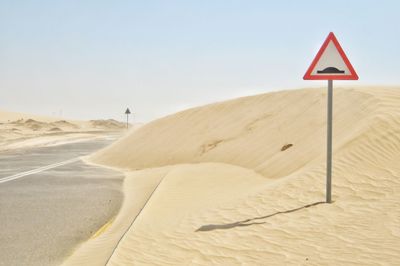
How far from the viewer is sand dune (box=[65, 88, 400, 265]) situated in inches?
260

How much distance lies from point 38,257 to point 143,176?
11557 millimetres

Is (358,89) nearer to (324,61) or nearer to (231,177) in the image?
(231,177)

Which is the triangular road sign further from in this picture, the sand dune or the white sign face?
the sand dune

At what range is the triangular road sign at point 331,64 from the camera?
333 inches

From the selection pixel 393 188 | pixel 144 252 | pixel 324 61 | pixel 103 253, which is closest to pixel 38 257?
pixel 103 253

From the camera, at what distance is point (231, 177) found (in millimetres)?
14906

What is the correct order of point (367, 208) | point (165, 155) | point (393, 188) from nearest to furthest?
1. point (367, 208)
2. point (393, 188)
3. point (165, 155)

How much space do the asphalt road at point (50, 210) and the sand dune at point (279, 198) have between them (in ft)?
1.31

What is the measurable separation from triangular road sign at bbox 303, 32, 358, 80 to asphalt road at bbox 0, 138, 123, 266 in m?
4.58

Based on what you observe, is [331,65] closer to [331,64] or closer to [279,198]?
[331,64]

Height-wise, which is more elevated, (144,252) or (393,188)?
(393,188)

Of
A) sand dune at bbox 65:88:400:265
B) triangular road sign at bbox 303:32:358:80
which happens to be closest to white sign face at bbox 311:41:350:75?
triangular road sign at bbox 303:32:358:80

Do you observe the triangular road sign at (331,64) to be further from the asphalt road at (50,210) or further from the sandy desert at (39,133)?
the sandy desert at (39,133)

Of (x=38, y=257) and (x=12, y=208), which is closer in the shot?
(x=38, y=257)
